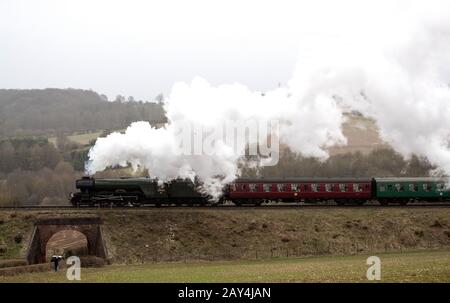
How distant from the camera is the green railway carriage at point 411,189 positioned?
59.4 meters

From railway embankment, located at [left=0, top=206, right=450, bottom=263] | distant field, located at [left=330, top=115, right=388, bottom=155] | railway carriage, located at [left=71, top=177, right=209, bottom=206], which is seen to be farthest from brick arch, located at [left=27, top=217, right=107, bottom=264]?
distant field, located at [left=330, top=115, right=388, bottom=155]

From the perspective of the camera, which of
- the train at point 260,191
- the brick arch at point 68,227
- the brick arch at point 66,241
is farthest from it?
the brick arch at point 66,241

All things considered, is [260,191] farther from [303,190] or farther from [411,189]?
[411,189]

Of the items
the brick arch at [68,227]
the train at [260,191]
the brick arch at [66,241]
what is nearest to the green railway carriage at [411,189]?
the train at [260,191]

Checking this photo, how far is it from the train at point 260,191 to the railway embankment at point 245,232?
227cm

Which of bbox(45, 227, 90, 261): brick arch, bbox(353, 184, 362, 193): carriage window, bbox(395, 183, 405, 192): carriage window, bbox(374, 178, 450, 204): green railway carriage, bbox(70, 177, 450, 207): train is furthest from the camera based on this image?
bbox(395, 183, 405, 192): carriage window

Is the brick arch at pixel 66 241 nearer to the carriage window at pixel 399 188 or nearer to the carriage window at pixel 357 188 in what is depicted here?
the carriage window at pixel 357 188

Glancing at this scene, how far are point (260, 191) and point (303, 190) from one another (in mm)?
4482

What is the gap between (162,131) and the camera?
56.2m

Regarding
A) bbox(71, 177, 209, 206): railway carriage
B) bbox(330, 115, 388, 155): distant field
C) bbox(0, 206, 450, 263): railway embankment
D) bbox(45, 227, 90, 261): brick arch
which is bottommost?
bbox(45, 227, 90, 261): brick arch

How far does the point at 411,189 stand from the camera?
60.0m

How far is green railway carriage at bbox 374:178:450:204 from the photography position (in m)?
59.4

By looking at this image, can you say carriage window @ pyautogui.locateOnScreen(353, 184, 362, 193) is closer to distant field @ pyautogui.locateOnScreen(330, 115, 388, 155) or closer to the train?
the train

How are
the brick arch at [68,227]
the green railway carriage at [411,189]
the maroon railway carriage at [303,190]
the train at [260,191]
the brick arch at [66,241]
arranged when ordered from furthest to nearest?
the green railway carriage at [411,189]
the maroon railway carriage at [303,190]
the brick arch at [66,241]
the train at [260,191]
the brick arch at [68,227]
